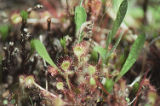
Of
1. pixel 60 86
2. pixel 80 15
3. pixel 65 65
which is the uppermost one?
pixel 80 15

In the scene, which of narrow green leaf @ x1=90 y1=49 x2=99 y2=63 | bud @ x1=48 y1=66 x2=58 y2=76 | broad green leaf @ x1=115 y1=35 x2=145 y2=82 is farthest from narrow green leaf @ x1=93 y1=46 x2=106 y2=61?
bud @ x1=48 y1=66 x2=58 y2=76

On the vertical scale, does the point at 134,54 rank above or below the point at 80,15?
below

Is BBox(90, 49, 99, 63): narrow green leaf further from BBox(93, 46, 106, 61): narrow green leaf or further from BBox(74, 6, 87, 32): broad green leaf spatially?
BBox(74, 6, 87, 32): broad green leaf

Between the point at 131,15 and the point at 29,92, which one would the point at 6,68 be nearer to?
the point at 29,92

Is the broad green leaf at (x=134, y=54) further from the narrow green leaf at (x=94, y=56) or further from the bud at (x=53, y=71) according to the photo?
the bud at (x=53, y=71)

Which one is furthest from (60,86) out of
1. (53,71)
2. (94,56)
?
(94,56)

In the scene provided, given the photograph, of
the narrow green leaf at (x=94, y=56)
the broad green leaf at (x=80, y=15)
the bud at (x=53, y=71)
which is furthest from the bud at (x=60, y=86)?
the broad green leaf at (x=80, y=15)

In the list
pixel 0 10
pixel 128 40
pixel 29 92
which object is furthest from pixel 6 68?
pixel 128 40

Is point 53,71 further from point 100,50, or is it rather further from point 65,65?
point 100,50

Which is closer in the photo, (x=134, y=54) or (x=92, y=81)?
(x=92, y=81)

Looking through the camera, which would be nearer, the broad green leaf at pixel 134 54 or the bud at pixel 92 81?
the bud at pixel 92 81

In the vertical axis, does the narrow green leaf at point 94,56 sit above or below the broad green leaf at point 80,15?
below
